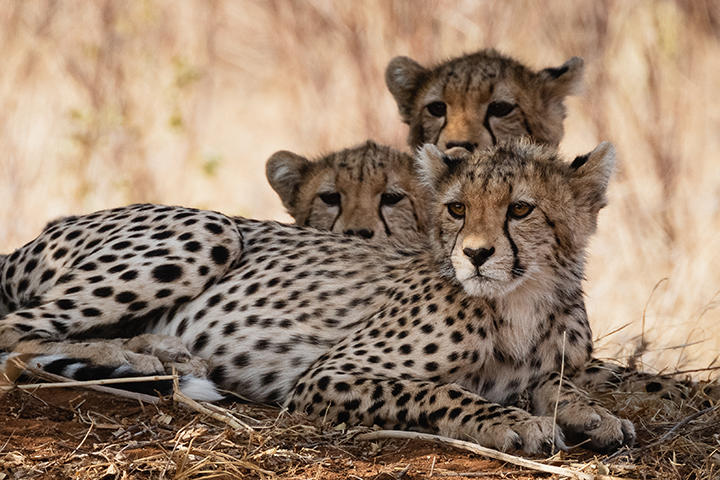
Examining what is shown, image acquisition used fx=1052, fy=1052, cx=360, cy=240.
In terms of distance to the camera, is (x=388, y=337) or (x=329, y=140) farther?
(x=329, y=140)

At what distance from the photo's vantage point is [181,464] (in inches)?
94.1

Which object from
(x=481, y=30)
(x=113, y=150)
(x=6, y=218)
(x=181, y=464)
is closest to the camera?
(x=181, y=464)

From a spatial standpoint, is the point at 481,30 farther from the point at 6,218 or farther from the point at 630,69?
the point at 6,218

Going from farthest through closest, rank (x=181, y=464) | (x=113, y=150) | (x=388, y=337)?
(x=113, y=150)
(x=388, y=337)
(x=181, y=464)

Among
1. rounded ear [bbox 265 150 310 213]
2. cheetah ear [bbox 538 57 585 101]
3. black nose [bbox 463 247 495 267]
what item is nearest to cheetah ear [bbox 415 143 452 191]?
black nose [bbox 463 247 495 267]

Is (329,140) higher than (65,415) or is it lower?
higher

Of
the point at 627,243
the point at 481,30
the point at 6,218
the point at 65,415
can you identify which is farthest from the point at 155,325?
the point at 481,30

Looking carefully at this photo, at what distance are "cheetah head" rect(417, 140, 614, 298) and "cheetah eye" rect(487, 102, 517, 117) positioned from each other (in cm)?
113

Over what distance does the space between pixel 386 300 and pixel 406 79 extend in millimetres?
1703

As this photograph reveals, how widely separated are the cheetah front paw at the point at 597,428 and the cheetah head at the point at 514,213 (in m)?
0.40

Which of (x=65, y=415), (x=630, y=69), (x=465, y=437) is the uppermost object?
(x=630, y=69)

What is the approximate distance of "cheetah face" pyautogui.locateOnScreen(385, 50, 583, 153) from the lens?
172 inches

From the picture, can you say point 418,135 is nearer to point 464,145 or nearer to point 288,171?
point 464,145

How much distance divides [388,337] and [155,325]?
2.85 ft
